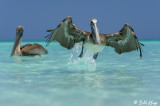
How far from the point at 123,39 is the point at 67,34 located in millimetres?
1634

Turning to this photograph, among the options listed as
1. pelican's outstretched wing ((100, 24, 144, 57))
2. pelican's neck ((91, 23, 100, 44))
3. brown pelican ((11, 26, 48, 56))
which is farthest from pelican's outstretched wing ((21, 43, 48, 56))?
pelican's neck ((91, 23, 100, 44))

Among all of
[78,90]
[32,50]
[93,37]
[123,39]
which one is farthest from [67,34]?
[32,50]

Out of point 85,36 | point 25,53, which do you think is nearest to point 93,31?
point 85,36

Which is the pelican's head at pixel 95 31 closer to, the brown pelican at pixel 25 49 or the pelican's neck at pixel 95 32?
the pelican's neck at pixel 95 32

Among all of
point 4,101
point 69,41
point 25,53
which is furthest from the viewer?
point 25,53

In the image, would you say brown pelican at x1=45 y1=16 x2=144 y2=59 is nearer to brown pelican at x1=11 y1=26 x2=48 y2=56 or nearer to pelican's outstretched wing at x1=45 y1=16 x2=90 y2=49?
pelican's outstretched wing at x1=45 y1=16 x2=90 y2=49

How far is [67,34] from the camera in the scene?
728 cm

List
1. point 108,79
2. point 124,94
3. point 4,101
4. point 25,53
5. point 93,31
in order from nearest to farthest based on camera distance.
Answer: point 4,101 → point 124,94 → point 108,79 → point 93,31 → point 25,53

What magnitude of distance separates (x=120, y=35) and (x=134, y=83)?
2179 mm

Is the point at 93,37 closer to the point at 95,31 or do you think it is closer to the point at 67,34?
the point at 95,31

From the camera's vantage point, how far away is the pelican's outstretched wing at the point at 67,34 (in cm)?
684

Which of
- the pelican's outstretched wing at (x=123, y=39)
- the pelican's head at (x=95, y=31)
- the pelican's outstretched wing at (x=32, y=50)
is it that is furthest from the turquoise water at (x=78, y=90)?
the pelican's outstretched wing at (x=32, y=50)

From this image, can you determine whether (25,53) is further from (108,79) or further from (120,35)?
(108,79)

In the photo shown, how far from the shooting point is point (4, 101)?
3.94 metres
